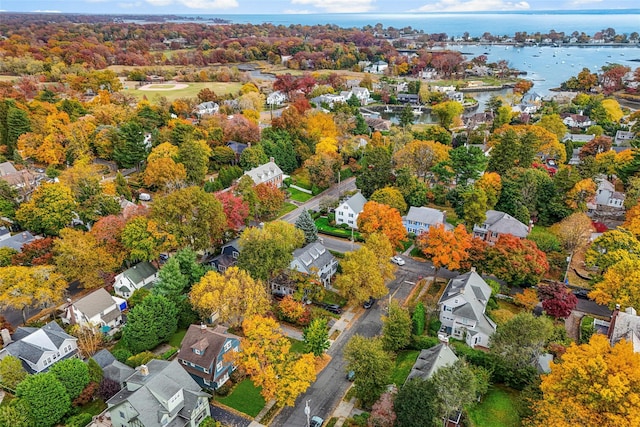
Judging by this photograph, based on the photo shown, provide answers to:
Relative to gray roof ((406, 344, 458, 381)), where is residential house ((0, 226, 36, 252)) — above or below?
below

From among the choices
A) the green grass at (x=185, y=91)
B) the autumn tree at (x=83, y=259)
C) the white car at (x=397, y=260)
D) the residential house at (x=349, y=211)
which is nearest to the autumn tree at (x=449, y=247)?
the white car at (x=397, y=260)

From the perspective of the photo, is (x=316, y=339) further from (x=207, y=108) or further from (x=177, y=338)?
(x=207, y=108)

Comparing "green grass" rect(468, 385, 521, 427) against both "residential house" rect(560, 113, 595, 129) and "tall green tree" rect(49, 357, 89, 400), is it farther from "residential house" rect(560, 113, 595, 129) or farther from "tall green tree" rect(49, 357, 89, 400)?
"residential house" rect(560, 113, 595, 129)

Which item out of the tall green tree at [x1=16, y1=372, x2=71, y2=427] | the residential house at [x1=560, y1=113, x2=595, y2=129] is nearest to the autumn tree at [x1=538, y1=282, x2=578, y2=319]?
the tall green tree at [x1=16, y1=372, x2=71, y2=427]

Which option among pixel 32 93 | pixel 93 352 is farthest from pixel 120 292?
pixel 32 93

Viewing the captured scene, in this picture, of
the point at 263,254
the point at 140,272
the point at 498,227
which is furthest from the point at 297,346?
the point at 498,227

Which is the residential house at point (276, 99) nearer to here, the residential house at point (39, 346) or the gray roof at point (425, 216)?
the gray roof at point (425, 216)
